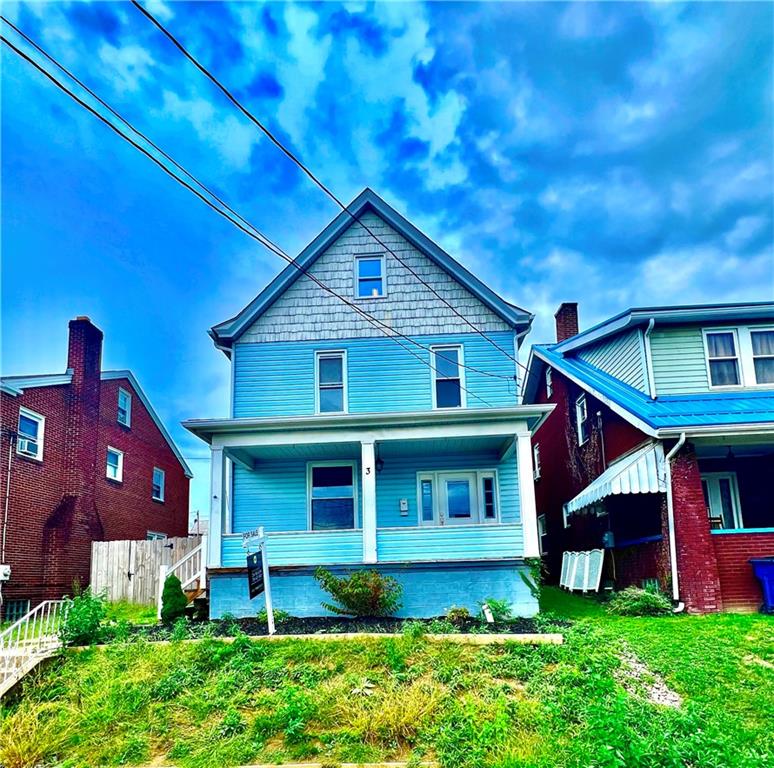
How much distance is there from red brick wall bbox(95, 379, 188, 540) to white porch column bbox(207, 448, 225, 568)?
9238 millimetres

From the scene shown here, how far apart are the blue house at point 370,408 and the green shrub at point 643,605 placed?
2.32 m

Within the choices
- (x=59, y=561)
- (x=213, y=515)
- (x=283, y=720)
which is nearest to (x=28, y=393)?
(x=59, y=561)

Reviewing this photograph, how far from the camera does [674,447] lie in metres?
12.5

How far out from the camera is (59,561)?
18.2 m

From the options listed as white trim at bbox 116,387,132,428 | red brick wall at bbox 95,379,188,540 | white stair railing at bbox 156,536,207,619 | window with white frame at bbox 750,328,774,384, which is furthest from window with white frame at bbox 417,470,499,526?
white trim at bbox 116,387,132,428

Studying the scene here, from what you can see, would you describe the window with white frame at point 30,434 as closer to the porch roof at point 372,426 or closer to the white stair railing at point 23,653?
the porch roof at point 372,426

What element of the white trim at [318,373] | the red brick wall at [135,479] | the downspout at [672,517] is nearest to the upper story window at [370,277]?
the white trim at [318,373]

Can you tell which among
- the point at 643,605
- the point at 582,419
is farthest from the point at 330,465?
the point at 643,605

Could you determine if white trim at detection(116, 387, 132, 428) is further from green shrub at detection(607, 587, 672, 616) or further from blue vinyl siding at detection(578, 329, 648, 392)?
green shrub at detection(607, 587, 672, 616)

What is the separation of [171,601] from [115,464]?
11.0 metres

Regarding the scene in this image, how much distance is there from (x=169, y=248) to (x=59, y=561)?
1107 cm

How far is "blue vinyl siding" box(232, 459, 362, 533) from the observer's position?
15.2 meters

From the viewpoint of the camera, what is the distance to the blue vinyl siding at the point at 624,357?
15.4 meters

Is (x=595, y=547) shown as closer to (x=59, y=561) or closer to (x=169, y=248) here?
(x=59, y=561)
